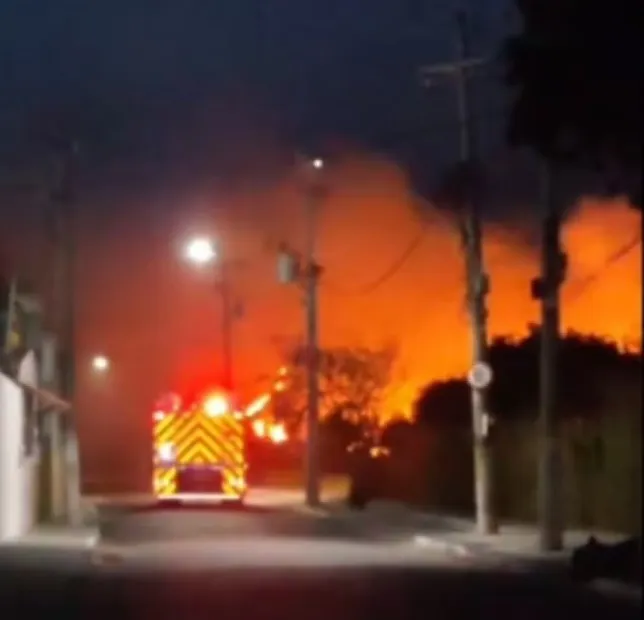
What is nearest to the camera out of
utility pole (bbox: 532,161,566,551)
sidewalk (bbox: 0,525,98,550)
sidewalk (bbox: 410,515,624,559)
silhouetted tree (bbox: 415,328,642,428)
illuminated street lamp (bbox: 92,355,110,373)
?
utility pole (bbox: 532,161,566,551)

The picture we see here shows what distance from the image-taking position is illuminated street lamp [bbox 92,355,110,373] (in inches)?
3509

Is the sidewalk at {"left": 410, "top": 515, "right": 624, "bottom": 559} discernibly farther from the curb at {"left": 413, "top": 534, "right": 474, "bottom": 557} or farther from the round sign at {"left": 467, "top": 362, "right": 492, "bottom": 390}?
the round sign at {"left": 467, "top": 362, "right": 492, "bottom": 390}

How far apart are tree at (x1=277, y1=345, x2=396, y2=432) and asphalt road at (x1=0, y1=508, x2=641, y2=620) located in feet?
107

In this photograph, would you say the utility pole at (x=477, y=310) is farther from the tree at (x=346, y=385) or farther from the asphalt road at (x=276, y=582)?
the tree at (x=346, y=385)

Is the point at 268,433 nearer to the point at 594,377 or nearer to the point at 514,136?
the point at 594,377

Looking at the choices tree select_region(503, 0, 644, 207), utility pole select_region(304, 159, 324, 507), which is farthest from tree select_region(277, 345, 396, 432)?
tree select_region(503, 0, 644, 207)

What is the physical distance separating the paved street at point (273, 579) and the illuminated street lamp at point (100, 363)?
1951 inches

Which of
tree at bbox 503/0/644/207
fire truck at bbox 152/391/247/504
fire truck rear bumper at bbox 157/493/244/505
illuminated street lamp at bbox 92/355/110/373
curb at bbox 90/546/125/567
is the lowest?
curb at bbox 90/546/125/567

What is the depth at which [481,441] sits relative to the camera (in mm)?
36094

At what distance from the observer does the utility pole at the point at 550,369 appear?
30016mm

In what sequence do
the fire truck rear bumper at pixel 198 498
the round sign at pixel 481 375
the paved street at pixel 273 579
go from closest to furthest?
the paved street at pixel 273 579 < the round sign at pixel 481 375 < the fire truck rear bumper at pixel 198 498

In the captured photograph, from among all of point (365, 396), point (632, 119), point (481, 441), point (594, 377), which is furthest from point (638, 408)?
point (365, 396)

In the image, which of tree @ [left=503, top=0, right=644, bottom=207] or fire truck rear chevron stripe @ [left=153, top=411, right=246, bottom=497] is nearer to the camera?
tree @ [left=503, top=0, right=644, bottom=207]

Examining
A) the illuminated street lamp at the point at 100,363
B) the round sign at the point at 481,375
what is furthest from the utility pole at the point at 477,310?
the illuminated street lamp at the point at 100,363
